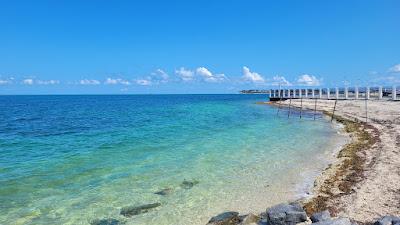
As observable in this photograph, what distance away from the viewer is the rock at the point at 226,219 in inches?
414

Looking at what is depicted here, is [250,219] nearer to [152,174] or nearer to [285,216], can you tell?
[285,216]

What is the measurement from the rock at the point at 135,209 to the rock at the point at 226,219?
245cm

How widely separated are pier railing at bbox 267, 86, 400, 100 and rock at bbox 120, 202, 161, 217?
4355 centimetres

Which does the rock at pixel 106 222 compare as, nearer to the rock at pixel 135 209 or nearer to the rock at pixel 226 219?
the rock at pixel 135 209

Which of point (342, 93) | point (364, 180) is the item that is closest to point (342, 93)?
point (342, 93)

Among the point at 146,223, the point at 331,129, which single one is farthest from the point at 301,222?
the point at 331,129

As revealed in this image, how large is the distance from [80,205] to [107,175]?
404 centimetres

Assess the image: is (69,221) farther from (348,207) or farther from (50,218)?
(348,207)

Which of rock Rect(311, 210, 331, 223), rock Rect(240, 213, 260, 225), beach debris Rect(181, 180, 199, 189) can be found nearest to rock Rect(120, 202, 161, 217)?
beach debris Rect(181, 180, 199, 189)

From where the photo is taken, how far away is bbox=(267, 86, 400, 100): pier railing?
5034 centimetres

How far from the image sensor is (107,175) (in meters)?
16.6

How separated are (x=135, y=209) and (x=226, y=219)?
127 inches

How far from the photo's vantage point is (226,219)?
1080 centimetres

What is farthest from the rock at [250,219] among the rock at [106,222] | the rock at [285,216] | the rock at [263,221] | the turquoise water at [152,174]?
the rock at [106,222]
